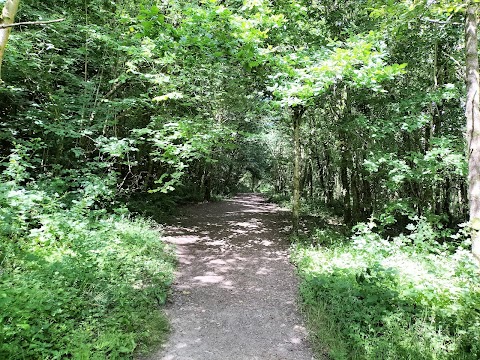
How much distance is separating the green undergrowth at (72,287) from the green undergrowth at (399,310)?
2707mm

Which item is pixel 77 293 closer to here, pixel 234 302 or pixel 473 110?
pixel 234 302

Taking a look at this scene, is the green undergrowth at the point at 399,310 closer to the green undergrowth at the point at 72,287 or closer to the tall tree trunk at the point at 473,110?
the tall tree trunk at the point at 473,110

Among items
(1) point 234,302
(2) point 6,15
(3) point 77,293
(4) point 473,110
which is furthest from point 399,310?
(2) point 6,15

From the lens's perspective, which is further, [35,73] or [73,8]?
[73,8]

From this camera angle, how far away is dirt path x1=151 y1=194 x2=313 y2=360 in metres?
4.38

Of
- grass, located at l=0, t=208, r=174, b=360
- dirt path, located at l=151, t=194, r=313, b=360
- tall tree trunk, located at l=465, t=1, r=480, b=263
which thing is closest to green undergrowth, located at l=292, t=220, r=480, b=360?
dirt path, located at l=151, t=194, r=313, b=360

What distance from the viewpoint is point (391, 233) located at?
12797 millimetres

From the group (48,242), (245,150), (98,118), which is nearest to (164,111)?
(98,118)

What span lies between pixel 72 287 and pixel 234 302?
2893 millimetres

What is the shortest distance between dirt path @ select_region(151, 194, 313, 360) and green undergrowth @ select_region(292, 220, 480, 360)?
0.47 metres

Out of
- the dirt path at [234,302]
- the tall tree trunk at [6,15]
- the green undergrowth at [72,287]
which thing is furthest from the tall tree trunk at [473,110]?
the tall tree trunk at [6,15]

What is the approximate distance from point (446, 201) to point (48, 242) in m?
16.6

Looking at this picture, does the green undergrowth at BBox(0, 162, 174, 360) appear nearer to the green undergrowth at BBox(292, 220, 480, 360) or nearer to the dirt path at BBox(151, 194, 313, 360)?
the dirt path at BBox(151, 194, 313, 360)

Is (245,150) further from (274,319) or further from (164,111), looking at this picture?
(274,319)
